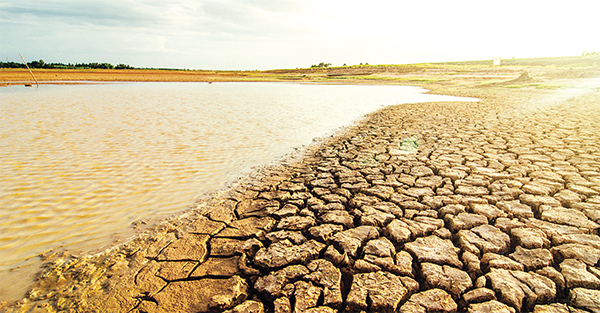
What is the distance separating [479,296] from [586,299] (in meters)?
0.56

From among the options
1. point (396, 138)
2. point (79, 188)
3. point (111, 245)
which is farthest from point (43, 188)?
point (396, 138)

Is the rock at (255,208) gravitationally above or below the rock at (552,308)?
above

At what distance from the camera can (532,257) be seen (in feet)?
6.29

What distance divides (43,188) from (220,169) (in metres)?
2.01

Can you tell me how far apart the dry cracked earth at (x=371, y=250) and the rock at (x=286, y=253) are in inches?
0.5

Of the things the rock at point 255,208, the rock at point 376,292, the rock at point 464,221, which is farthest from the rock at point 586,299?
the rock at point 255,208

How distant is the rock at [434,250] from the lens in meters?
1.93

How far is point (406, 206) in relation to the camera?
2.73 m

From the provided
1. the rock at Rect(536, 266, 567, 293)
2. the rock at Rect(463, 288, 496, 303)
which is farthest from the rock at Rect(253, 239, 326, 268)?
the rock at Rect(536, 266, 567, 293)

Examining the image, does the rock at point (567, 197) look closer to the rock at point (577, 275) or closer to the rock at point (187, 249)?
the rock at point (577, 275)

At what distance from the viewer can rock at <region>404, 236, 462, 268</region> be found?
1932 millimetres

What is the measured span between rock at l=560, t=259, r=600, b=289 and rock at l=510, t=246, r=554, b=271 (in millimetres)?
82

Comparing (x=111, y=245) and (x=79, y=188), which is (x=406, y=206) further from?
(x=79, y=188)

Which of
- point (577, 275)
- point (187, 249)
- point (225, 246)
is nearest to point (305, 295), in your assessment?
point (225, 246)
